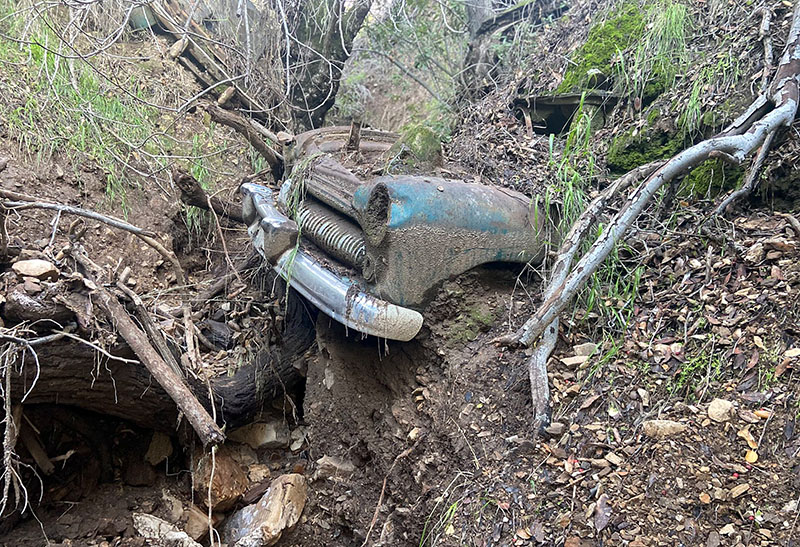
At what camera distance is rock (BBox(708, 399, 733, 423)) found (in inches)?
78.0

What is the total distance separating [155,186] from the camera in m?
4.75

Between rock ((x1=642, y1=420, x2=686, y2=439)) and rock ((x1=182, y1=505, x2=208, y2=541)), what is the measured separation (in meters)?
2.50

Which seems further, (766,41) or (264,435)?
(264,435)

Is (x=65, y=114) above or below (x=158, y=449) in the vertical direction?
above

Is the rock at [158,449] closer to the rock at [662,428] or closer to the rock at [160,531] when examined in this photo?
the rock at [160,531]

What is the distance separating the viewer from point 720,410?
2004 mm

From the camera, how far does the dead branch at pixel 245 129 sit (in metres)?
4.15

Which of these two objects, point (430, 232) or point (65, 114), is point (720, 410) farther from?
point (65, 114)

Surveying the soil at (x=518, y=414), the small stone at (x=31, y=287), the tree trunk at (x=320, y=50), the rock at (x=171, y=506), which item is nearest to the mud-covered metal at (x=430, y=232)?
the soil at (x=518, y=414)

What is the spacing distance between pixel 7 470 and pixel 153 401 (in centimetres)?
86

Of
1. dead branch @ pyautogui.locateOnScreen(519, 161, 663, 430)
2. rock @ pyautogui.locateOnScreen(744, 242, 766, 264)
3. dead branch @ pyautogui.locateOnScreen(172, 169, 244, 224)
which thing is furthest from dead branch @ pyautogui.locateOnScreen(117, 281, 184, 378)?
rock @ pyautogui.locateOnScreen(744, 242, 766, 264)

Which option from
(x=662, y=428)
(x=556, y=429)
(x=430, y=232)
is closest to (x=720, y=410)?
(x=662, y=428)

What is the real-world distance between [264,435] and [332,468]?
0.69 metres

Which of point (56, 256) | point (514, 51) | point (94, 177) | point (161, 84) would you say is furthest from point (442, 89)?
point (56, 256)
